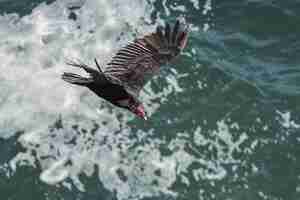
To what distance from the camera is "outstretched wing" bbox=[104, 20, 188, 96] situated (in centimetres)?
1085

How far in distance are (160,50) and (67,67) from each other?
3.74 meters

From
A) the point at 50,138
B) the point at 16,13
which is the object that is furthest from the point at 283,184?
the point at 16,13

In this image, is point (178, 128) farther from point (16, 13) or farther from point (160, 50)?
point (16, 13)

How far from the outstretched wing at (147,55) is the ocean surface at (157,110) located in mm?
2429

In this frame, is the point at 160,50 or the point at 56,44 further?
the point at 56,44

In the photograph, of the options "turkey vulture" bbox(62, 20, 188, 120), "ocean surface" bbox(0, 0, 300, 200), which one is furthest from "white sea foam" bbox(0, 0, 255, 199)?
"turkey vulture" bbox(62, 20, 188, 120)

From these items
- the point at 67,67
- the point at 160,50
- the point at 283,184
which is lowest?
the point at 283,184

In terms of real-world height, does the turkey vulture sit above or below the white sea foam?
above

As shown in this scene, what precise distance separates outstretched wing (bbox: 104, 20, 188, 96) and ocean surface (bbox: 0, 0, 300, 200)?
2.43 metres

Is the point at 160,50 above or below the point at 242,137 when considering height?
above

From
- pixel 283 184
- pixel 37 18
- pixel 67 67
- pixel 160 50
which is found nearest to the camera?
pixel 160 50

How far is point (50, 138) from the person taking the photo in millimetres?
13406

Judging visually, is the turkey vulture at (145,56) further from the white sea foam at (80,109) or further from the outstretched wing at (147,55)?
the white sea foam at (80,109)

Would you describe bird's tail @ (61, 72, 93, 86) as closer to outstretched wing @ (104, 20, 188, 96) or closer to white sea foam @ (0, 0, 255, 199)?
outstretched wing @ (104, 20, 188, 96)
